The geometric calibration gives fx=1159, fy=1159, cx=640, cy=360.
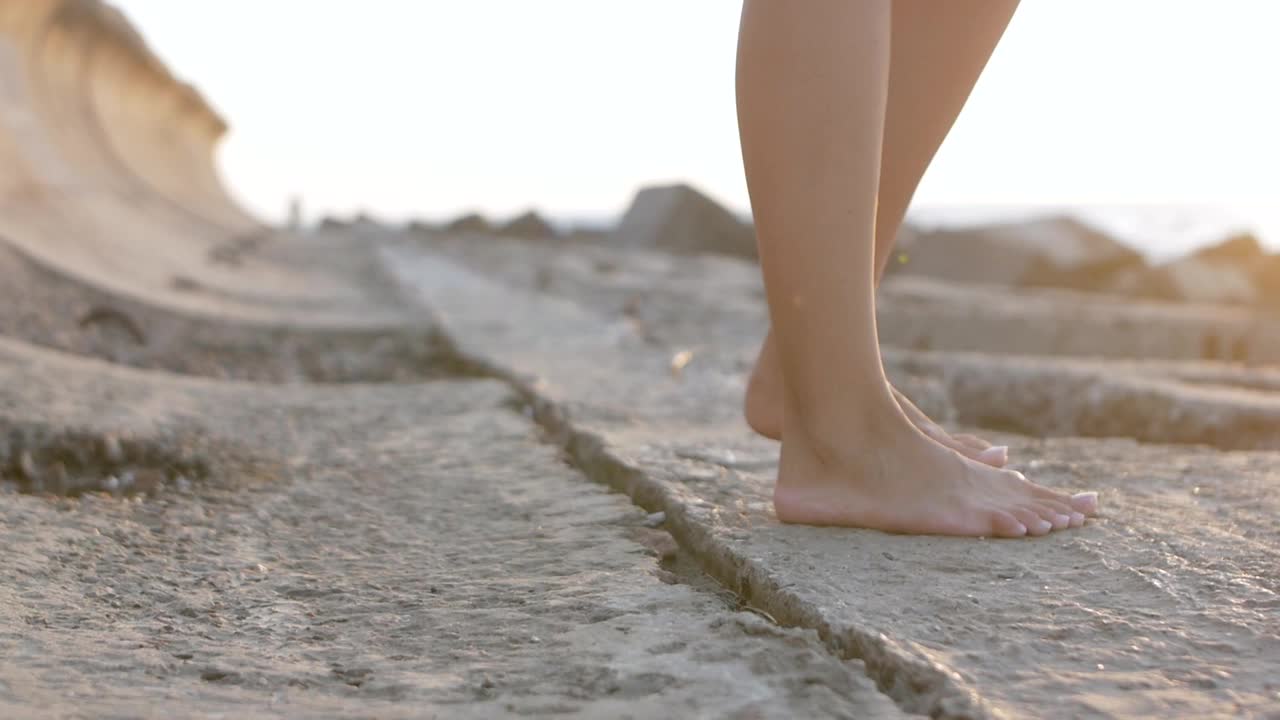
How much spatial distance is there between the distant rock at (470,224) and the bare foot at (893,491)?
17.2m

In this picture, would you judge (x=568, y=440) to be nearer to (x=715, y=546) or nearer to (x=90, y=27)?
(x=715, y=546)

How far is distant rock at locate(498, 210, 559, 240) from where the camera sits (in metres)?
16.9

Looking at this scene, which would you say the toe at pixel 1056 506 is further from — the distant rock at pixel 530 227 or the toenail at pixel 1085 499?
the distant rock at pixel 530 227

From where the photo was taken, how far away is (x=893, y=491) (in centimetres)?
132

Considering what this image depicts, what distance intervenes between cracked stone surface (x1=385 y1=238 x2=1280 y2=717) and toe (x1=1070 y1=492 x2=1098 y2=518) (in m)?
0.02

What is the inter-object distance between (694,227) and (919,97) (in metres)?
12.0

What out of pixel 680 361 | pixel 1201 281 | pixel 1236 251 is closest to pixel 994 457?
pixel 680 361

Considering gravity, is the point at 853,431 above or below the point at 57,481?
above

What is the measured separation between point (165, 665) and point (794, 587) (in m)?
0.56

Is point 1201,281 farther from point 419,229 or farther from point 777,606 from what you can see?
point 419,229

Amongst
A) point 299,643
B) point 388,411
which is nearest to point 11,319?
point 388,411

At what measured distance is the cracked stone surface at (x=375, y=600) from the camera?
3.01 feet

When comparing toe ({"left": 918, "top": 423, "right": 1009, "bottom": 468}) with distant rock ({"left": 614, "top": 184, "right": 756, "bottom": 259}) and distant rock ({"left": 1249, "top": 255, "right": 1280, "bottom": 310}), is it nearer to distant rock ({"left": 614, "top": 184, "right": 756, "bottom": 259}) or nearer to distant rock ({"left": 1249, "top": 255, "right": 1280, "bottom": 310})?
distant rock ({"left": 1249, "top": 255, "right": 1280, "bottom": 310})

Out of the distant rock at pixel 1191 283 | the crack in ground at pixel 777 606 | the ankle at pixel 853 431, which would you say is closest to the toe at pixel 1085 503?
the ankle at pixel 853 431
